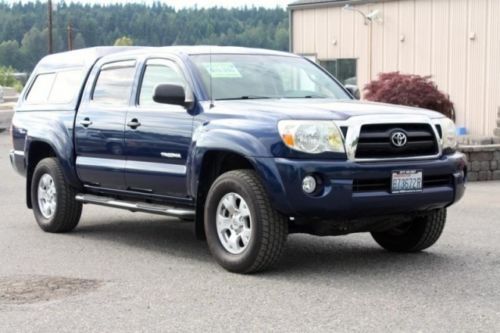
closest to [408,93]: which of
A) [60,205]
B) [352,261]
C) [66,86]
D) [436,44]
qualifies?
[436,44]

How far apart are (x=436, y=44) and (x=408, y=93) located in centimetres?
634

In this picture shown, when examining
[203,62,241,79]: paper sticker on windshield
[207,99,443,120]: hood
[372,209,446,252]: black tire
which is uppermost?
[203,62,241,79]: paper sticker on windshield

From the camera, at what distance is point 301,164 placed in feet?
22.2

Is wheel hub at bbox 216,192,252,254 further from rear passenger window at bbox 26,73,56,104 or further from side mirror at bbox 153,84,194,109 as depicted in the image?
rear passenger window at bbox 26,73,56,104

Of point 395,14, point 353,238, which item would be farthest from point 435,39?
point 353,238

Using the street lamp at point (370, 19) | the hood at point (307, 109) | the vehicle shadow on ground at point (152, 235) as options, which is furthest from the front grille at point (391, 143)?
the street lamp at point (370, 19)

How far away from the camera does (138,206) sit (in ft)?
27.5

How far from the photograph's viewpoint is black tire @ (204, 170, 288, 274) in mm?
6973

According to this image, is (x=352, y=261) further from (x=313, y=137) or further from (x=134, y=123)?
(x=134, y=123)

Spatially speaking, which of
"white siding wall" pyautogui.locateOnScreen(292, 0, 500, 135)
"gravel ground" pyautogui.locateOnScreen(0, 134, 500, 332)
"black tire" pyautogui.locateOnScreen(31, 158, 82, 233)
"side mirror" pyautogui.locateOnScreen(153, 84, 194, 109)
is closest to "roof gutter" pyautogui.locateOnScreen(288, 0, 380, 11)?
"white siding wall" pyautogui.locateOnScreen(292, 0, 500, 135)

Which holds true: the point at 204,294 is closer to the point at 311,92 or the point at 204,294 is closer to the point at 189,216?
the point at 189,216

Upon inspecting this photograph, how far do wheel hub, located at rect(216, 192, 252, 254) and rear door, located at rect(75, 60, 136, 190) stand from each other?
57.3 inches

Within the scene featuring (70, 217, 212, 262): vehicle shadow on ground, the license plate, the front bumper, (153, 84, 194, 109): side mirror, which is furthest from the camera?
(70, 217, 212, 262): vehicle shadow on ground

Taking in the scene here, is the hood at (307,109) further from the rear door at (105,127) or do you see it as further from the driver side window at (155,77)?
the rear door at (105,127)
